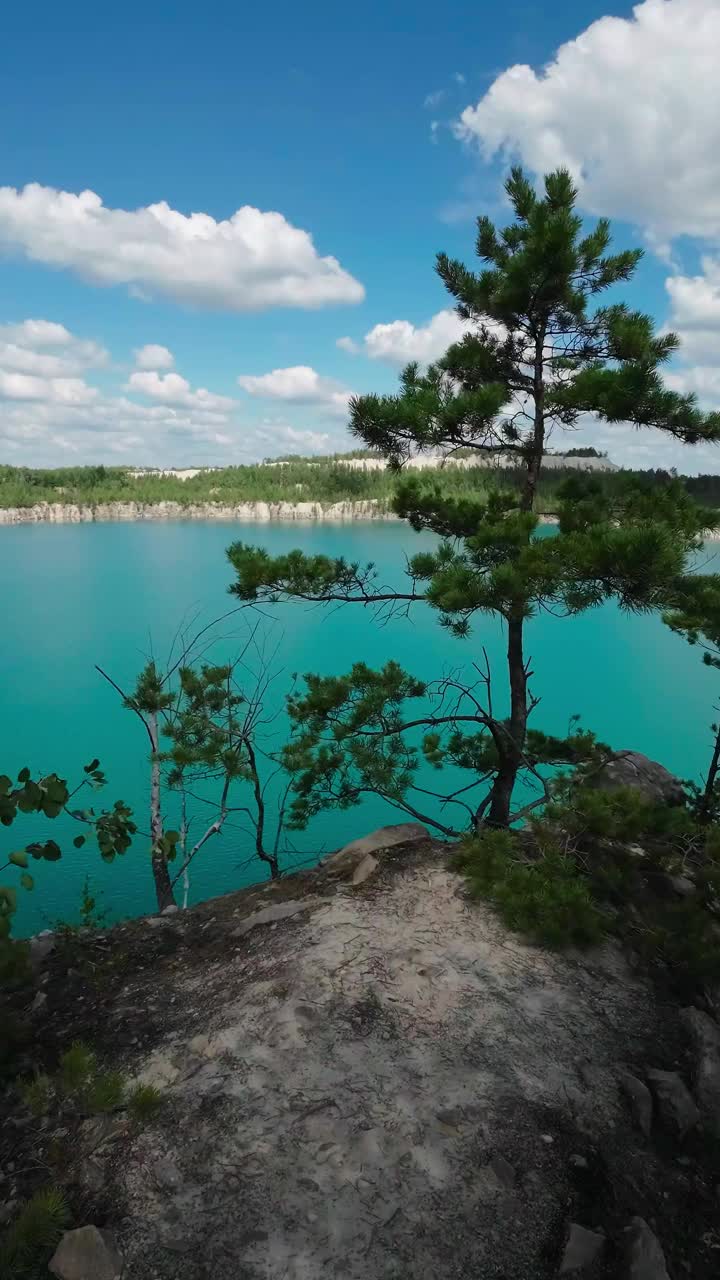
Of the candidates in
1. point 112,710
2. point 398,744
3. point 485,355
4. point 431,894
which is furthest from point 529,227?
point 112,710

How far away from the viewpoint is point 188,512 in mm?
109125

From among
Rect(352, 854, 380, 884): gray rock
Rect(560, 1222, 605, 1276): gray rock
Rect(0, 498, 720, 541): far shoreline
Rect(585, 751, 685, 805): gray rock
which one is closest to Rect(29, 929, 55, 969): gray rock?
Rect(352, 854, 380, 884): gray rock

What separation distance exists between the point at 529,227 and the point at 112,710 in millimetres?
20146

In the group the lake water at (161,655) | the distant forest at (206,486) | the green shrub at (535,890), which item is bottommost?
the lake water at (161,655)

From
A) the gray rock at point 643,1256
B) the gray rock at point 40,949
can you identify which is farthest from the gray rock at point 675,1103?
the gray rock at point 40,949

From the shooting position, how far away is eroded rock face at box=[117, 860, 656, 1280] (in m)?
2.47

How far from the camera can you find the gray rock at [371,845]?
17.2 feet

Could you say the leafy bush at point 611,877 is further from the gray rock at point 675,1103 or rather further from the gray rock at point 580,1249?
the gray rock at point 580,1249

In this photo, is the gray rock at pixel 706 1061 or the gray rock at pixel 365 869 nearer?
the gray rock at pixel 706 1061

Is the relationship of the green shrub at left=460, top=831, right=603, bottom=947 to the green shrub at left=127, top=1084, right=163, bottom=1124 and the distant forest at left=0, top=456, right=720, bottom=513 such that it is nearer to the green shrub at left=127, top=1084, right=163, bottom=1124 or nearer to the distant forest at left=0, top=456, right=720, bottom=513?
the green shrub at left=127, top=1084, right=163, bottom=1124

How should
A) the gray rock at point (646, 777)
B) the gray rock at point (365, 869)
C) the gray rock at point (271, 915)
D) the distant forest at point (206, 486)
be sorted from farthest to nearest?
the distant forest at point (206, 486)
the gray rock at point (646, 777)
the gray rock at point (365, 869)
the gray rock at point (271, 915)

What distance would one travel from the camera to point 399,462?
606 centimetres

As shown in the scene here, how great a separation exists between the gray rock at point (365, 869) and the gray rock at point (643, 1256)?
267 cm

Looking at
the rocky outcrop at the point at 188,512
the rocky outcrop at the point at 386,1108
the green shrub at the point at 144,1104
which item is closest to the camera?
the rocky outcrop at the point at 386,1108
